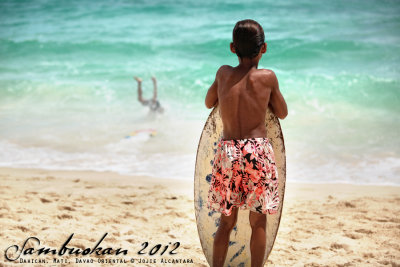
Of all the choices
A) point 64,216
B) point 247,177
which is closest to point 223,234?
point 247,177

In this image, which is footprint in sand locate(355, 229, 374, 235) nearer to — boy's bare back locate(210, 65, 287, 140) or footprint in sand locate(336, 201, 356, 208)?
Answer: footprint in sand locate(336, 201, 356, 208)

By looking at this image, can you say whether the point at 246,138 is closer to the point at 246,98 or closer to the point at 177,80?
the point at 246,98

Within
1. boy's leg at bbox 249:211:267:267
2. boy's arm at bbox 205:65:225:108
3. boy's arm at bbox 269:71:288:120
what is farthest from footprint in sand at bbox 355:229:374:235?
boy's arm at bbox 205:65:225:108

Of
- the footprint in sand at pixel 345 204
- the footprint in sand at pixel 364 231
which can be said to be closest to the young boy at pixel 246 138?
the footprint in sand at pixel 364 231

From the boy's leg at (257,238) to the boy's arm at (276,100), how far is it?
0.55m

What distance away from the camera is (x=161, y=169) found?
575 centimetres

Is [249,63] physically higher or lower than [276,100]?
higher

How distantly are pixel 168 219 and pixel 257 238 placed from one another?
1600mm

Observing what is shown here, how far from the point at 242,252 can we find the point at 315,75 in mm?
8975

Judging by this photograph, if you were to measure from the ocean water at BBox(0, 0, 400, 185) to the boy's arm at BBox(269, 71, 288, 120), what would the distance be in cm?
315

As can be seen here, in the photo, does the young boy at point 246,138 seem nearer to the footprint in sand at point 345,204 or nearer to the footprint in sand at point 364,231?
the footprint in sand at point 364,231

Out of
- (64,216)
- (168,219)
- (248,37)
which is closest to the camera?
(248,37)

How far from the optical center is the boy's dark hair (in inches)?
84.2

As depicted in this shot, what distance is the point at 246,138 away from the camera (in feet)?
7.32
